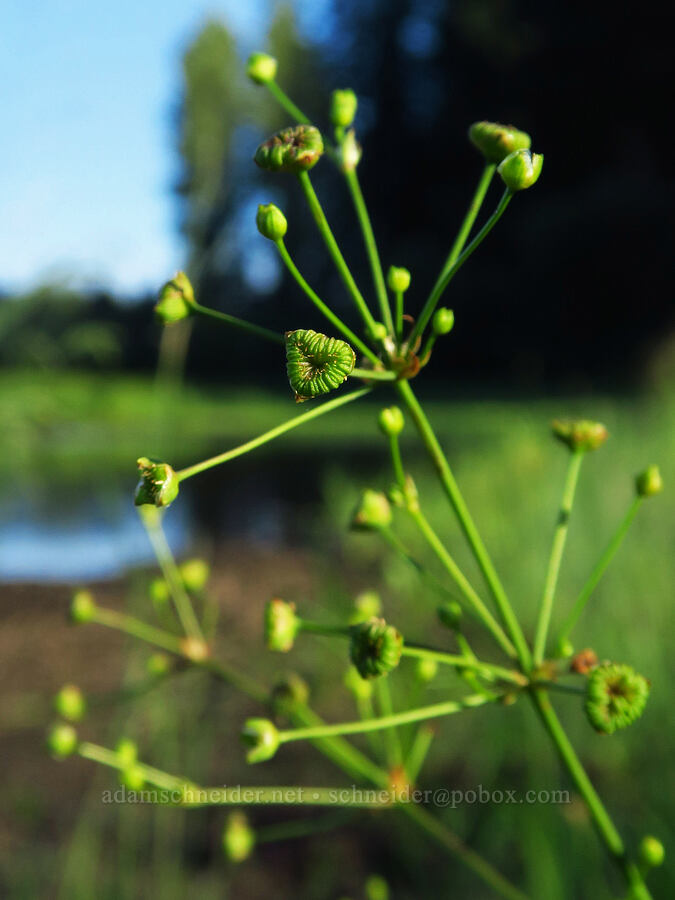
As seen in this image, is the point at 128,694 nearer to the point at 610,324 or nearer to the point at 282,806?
the point at 282,806

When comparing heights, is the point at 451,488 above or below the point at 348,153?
below

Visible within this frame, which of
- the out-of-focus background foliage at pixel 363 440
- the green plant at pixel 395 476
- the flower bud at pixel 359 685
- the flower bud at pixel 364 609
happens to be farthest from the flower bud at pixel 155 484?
the out-of-focus background foliage at pixel 363 440

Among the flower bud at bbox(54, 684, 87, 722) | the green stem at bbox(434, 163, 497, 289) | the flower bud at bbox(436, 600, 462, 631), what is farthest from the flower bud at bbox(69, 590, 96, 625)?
the green stem at bbox(434, 163, 497, 289)

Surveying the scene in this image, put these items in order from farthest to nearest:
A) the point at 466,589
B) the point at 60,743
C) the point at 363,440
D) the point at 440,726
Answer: the point at 363,440, the point at 440,726, the point at 60,743, the point at 466,589

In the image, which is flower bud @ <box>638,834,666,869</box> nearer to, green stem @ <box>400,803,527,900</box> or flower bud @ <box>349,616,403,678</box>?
green stem @ <box>400,803,527,900</box>

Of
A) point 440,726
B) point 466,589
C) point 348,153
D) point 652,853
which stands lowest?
point 652,853

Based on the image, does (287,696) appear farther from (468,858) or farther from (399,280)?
(399,280)

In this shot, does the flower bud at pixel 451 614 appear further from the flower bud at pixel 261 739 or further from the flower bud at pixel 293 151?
the flower bud at pixel 293 151

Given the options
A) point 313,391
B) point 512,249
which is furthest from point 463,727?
point 512,249

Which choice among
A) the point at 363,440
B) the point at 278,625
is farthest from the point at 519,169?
the point at 363,440
